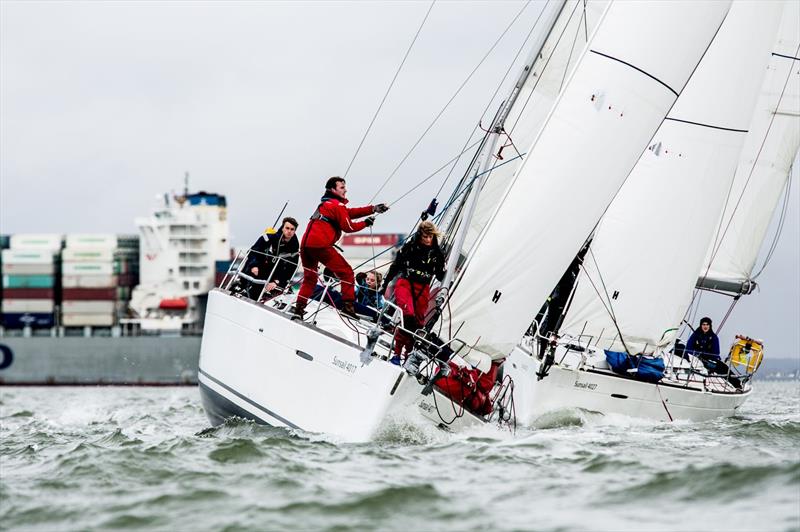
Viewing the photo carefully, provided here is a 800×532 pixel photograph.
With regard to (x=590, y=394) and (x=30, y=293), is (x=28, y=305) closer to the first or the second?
(x=30, y=293)

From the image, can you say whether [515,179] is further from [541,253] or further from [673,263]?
[673,263]

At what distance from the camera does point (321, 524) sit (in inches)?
211

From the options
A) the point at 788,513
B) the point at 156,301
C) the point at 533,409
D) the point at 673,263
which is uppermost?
the point at 673,263

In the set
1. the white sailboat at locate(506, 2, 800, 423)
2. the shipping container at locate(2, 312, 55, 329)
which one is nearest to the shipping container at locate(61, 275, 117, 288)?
the shipping container at locate(2, 312, 55, 329)

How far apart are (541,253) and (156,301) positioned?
4397 cm

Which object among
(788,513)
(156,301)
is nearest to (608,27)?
(788,513)

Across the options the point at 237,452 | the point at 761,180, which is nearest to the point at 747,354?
the point at 761,180

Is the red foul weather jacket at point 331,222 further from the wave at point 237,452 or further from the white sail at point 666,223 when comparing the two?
the white sail at point 666,223

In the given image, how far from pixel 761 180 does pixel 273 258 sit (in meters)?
9.65

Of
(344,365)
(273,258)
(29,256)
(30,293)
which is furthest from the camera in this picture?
(29,256)

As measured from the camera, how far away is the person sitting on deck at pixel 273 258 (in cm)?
970

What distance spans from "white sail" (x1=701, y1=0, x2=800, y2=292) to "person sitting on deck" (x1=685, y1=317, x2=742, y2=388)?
187 cm

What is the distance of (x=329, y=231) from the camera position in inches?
343

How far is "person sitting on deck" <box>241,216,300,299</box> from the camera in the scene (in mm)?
9695
